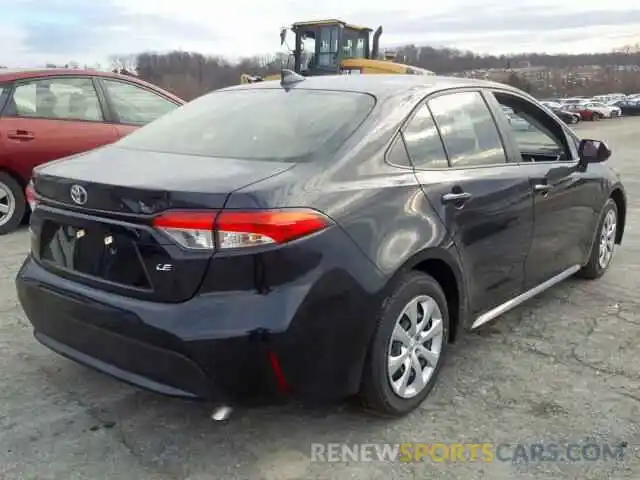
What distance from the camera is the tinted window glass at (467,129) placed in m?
3.43

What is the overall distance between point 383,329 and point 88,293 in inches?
47.7

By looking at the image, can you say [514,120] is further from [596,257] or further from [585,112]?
[585,112]

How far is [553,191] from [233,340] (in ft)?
8.09

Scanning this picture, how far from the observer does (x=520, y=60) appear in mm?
87250

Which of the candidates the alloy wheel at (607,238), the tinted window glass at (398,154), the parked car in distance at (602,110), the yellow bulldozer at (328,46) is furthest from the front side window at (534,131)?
the parked car in distance at (602,110)

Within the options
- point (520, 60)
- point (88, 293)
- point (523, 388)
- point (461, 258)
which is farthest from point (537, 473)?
point (520, 60)

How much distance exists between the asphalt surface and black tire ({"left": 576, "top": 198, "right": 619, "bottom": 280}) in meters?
1.03

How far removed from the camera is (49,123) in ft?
21.9

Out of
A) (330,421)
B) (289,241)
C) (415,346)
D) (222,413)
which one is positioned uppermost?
(289,241)

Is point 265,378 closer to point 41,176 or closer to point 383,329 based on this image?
point 383,329

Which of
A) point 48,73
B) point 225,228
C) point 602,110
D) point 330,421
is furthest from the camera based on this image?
point 602,110

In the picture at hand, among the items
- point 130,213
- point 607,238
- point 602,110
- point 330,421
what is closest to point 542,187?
point 607,238

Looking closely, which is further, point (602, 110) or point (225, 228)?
point (602, 110)

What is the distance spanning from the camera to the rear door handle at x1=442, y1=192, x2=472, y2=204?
125 inches
